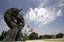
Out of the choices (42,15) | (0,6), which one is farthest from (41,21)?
(0,6)

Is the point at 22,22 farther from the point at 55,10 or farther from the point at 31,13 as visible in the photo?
the point at 55,10

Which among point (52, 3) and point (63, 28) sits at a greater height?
point (52, 3)

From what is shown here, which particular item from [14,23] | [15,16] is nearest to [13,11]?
[15,16]

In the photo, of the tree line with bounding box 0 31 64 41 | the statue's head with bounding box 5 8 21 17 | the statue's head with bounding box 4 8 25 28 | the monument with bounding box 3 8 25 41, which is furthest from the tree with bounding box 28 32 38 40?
the statue's head with bounding box 5 8 21 17

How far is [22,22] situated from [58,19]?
101 cm

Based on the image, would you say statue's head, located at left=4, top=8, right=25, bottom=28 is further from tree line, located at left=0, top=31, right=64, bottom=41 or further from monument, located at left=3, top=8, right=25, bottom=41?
tree line, located at left=0, top=31, right=64, bottom=41

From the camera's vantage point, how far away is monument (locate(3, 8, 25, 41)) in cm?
1006

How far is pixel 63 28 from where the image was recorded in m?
10.1

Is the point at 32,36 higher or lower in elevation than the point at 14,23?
lower

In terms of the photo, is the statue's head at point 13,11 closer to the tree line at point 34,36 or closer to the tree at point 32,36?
the tree line at point 34,36

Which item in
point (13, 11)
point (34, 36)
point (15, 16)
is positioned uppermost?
point (13, 11)

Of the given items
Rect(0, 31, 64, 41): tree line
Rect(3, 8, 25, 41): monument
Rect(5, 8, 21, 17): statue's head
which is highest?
Rect(5, 8, 21, 17): statue's head

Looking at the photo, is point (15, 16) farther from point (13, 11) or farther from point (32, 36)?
point (32, 36)

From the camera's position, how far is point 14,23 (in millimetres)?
10117
